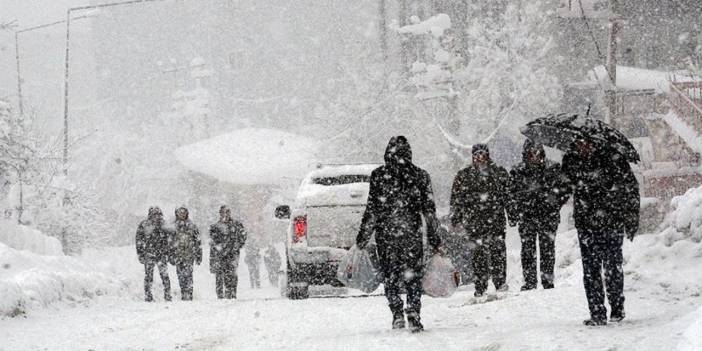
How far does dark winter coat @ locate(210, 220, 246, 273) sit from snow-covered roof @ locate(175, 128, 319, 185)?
29.9 meters

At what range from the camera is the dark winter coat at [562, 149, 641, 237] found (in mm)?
7645

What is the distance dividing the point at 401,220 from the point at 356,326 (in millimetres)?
1644

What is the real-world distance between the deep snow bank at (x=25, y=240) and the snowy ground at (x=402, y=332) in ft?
20.1

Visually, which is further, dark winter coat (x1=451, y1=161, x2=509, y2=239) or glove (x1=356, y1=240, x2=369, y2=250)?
dark winter coat (x1=451, y1=161, x2=509, y2=239)

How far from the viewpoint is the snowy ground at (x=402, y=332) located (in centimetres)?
743

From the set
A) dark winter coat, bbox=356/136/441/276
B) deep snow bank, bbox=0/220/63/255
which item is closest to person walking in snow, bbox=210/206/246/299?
deep snow bank, bbox=0/220/63/255

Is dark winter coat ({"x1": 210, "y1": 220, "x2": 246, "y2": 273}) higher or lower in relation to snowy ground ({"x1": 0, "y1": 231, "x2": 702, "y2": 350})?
higher

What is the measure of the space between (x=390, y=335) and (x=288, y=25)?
182ft

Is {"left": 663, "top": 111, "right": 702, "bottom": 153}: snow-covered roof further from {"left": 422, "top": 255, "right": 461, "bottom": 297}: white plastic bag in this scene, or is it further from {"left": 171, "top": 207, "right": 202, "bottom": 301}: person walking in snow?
{"left": 422, "top": 255, "right": 461, "bottom": 297}: white plastic bag

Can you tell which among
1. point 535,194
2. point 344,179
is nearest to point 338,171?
point 344,179

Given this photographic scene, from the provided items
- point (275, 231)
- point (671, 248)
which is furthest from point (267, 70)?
point (671, 248)

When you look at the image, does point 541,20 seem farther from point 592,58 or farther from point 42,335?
point 42,335

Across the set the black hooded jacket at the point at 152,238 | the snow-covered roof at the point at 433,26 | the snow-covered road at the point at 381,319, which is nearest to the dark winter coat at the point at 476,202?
the snow-covered road at the point at 381,319

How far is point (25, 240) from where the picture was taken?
775 inches
